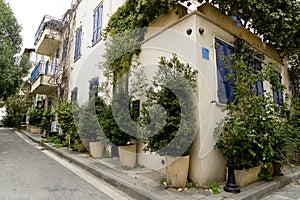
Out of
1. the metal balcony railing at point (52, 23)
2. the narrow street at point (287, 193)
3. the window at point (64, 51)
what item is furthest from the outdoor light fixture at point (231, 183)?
the metal balcony railing at point (52, 23)

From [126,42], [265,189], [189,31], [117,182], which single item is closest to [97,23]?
[126,42]

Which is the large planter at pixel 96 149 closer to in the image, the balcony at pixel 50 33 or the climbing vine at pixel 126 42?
the climbing vine at pixel 126 42

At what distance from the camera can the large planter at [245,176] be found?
13.0ft

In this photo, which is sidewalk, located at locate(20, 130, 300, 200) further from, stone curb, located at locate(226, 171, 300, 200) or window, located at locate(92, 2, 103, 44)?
window, located at locate(92, 2, 103, 44)

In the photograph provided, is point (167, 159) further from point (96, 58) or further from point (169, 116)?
point (96, 58)

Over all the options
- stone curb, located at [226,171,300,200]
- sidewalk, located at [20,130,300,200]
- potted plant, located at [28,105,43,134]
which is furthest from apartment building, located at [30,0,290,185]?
potted plant, located at [28,105,43,134]

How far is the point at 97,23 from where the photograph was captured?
940cm

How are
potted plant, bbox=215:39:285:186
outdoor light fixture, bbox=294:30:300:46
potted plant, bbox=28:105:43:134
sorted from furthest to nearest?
potted plant, bbox=28:105:43:134 → outdoor light fixture, bbox=294:30:300:46 → potted plant, bbox=215:39:285:186

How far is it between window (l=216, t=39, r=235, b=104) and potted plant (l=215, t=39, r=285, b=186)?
0.36 metres

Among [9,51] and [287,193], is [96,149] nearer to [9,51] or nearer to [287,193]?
[287,193]

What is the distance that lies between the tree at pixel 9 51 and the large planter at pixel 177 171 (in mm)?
9635

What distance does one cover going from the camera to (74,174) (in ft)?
16.7

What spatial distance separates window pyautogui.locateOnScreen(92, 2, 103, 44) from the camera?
906 centimetres

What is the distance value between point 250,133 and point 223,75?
1.68m
